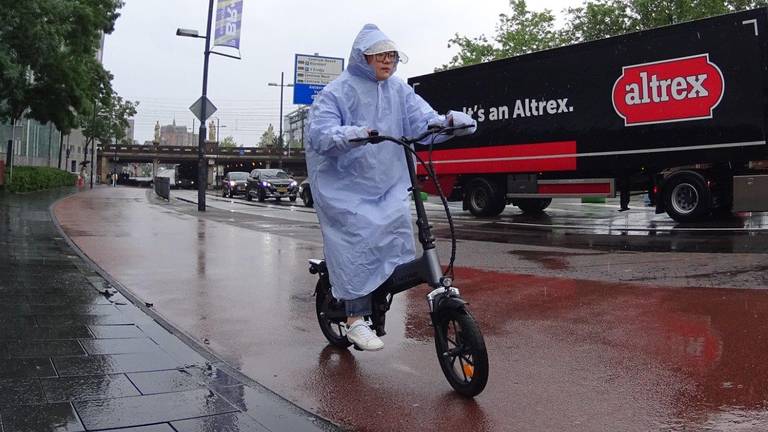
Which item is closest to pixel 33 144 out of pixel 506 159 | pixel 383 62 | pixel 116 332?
pixel 506 159

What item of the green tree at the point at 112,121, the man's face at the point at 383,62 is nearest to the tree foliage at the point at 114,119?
the green tree at the point at 112,121

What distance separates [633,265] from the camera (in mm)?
8227

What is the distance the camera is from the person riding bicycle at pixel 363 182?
386 centimetres

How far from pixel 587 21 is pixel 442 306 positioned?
37978mm

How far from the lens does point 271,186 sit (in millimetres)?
29375

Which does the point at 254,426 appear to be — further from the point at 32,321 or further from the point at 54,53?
the point at 54,53

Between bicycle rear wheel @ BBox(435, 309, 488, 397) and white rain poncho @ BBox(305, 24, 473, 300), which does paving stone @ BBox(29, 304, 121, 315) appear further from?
bicycle rear wheel @ BBox(435, 309, 488, 397)

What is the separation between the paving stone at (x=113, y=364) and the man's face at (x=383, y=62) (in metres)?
2.15

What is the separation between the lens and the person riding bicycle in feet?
12.6

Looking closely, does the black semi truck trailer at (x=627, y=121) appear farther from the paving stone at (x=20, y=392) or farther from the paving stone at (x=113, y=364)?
the paving stone at (x=20, y=392)

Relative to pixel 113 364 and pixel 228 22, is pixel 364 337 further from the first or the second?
pixel 228 22

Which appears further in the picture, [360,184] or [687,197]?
[687,197]

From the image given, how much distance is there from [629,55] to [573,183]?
132 inches

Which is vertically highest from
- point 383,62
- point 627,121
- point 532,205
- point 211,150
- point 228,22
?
point 228,22
